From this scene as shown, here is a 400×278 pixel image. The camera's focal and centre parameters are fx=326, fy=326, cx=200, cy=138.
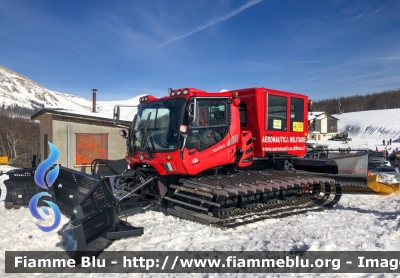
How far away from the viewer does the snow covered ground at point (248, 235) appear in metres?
4.89

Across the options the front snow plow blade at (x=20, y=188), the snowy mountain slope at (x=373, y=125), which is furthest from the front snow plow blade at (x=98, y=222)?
the snowy mountain slope at (x=373, y=125)

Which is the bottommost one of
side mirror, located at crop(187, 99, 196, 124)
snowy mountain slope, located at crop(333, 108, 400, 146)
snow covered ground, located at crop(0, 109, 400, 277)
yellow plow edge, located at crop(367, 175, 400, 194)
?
snow covered ground, located at crop(0, 109, 400, 277)

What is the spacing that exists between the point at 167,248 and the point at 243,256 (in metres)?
1.15

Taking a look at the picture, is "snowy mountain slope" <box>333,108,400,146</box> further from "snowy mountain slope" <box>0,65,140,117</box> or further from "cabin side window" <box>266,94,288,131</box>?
"snowy mountain slope" <box>0,65,140,117</box>

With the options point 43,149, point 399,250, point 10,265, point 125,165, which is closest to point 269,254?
point 399,250

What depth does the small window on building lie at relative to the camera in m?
13.2

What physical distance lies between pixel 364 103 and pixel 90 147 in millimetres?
135597

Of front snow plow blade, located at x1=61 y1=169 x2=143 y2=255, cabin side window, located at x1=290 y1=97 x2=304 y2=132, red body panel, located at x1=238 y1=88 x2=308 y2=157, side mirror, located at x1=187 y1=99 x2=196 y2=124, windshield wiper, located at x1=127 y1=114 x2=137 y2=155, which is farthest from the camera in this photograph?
cabin side window, located at x1=290 y1=97 x2=304 y2=132

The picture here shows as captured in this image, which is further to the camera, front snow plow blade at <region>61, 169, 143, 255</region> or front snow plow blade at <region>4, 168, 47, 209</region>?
front snow plow blade at <region>4, 168, 47, 209</region>

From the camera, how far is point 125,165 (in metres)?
14.5

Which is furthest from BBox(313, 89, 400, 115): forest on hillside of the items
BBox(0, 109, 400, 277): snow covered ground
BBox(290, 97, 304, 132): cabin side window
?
BBox(0, 109, 400, 277): snow covered ground

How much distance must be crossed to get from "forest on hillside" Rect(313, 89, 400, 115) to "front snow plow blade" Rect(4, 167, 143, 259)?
4794 inches

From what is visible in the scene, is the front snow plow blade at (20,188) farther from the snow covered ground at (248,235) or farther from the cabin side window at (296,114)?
the cabin side window at (296,114)

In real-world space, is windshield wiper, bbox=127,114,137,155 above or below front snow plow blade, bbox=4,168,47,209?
above
